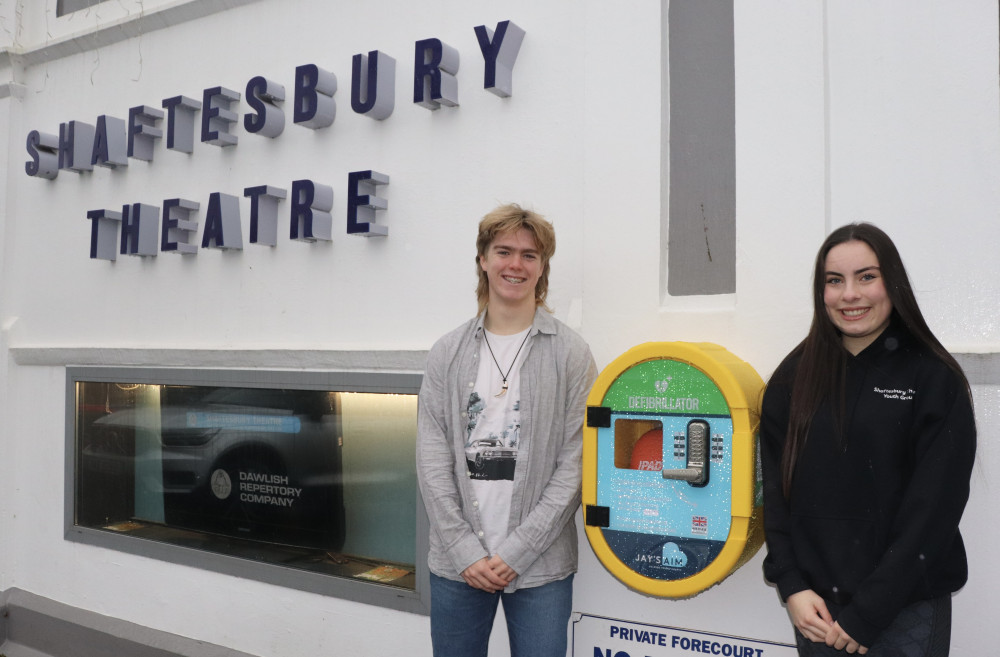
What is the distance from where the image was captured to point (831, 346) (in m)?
2.46

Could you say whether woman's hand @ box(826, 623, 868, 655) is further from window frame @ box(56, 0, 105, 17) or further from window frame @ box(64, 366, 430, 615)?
window frame @ box(56, 0, 105, 17)

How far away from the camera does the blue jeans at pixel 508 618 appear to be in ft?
9.62

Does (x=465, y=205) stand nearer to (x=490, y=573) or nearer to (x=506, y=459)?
(x=506, y=459)

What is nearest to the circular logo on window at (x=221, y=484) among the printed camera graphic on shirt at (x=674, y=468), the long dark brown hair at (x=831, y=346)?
the printed camera graphic on shirt at (x=674, y=468)

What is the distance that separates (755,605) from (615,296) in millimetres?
1320

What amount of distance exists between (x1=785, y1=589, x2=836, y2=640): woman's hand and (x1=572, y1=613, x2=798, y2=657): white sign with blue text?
799mm

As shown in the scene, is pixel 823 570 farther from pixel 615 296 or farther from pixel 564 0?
pixel 564 0

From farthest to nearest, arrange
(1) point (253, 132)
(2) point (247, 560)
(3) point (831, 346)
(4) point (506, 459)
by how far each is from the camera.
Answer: (2) point (247, 560) → (1) point (253, 132) → (4) point (506, 459) → (3) point (831, 346)

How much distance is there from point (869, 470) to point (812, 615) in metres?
0.43

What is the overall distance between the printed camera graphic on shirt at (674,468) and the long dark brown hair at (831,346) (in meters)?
0.29

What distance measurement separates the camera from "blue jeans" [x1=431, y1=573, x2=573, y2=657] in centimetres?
293

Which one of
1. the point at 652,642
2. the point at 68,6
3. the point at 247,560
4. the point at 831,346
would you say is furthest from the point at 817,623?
the point at 68,6

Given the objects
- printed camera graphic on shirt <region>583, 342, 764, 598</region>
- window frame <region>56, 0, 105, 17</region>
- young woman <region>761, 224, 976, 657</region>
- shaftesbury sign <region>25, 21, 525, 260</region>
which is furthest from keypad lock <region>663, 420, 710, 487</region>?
window frame <region>56, 0, 105, 17</region>

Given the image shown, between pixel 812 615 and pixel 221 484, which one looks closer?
pixel 812 615
